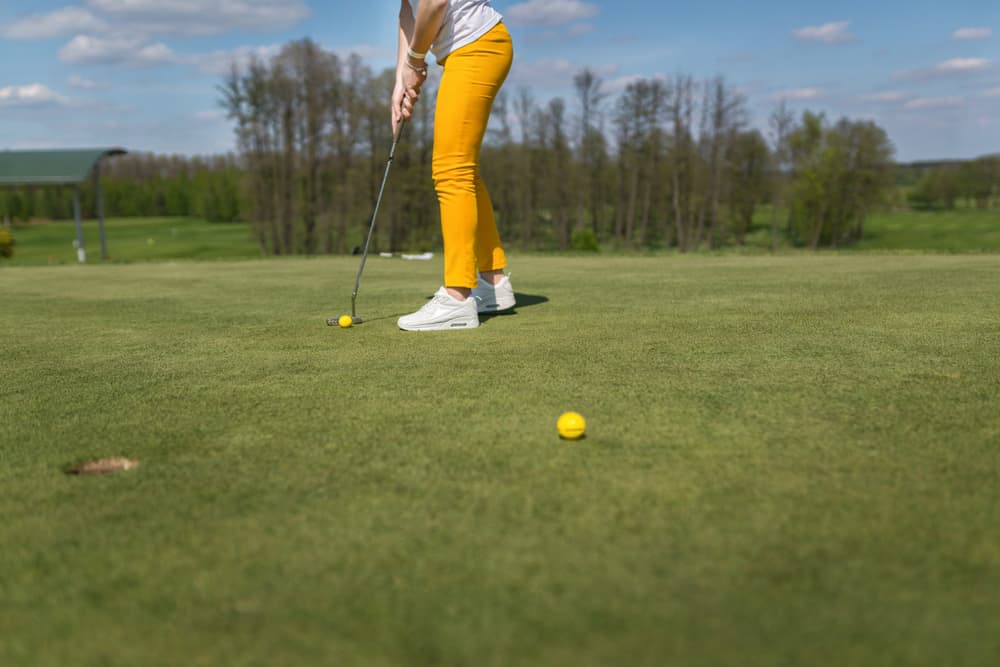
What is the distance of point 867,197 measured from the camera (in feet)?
163

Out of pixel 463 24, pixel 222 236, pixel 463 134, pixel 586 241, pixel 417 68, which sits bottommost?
pixel 586 241

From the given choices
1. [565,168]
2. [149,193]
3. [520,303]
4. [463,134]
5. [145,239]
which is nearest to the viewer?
[463,134]

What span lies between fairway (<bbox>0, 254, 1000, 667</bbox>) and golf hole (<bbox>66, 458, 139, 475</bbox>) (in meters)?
0.04

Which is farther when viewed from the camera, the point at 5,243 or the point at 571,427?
the point at 5,243

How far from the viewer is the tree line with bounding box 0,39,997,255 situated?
40.7 meters

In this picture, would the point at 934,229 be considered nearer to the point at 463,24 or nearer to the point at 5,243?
the point at 5,243

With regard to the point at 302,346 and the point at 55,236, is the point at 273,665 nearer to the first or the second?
the point at 302,346

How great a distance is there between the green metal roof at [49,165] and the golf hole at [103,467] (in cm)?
1866

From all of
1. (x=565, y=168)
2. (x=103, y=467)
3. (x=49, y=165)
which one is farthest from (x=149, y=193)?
(x=103, y=467)

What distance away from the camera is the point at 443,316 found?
4254 millimetres

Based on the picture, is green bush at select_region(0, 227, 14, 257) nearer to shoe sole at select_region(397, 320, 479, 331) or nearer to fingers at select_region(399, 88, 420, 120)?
fingers at select_region(399, 88, 420, 120)

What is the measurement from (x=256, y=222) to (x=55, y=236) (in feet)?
96.1

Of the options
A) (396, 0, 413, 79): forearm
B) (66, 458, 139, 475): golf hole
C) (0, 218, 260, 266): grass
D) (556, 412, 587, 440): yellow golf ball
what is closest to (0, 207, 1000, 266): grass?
(0, 218, 260, 266): grass

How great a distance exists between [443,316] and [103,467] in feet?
7.92
